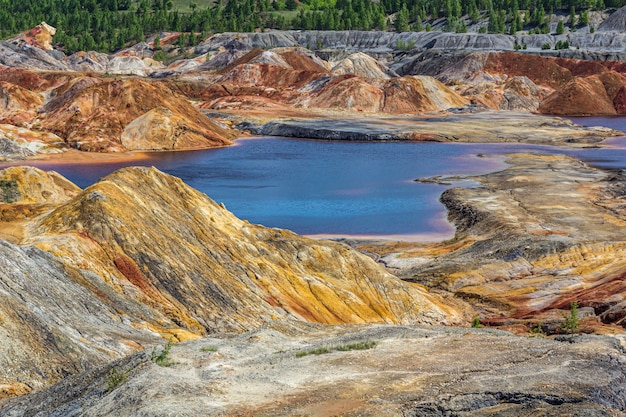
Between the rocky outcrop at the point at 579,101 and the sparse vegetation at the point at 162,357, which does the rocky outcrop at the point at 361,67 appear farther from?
the sparse vegetation at the point at 162,357

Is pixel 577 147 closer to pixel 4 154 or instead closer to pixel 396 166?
pixel 396 166

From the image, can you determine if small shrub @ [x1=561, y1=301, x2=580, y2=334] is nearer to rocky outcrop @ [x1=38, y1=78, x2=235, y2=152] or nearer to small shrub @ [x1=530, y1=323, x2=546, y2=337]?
small shrub @ [x1=530, y1=323, x2=546, y2=337]

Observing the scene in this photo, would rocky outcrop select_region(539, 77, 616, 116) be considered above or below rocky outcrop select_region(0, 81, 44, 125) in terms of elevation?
below

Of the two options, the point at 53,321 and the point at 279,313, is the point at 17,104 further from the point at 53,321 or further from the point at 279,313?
the point at 53,321

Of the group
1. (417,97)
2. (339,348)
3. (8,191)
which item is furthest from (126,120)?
(339,348)

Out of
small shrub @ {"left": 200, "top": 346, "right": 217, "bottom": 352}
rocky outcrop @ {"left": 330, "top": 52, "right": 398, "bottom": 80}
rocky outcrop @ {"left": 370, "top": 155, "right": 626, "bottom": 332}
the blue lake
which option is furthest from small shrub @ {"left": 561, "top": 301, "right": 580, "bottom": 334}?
rocky outcrop @ {"left": 330, "top": 52, "right": 398, "bottom": 80}

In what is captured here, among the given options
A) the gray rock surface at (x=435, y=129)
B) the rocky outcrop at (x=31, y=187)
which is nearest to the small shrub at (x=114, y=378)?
the rocky outcrop at (x=31, y=187)

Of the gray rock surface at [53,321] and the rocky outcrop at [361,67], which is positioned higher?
the rocky outcrop at [361,67]
